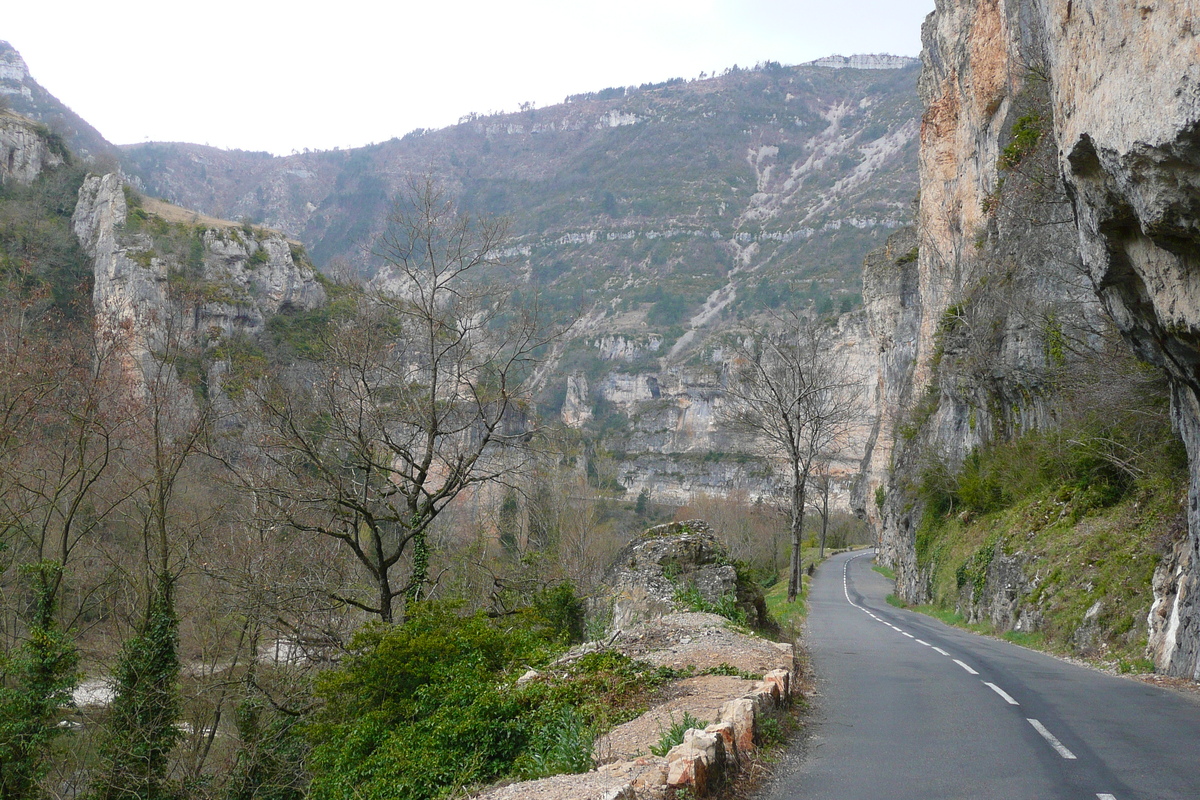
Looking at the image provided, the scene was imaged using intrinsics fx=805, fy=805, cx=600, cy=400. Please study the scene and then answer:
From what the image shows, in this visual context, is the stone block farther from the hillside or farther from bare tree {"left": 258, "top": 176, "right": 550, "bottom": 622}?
the hillside

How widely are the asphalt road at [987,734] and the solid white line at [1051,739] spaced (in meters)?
0.02

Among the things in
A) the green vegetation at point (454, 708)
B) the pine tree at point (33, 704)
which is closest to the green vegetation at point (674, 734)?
the green vegetation at point (454, 708)

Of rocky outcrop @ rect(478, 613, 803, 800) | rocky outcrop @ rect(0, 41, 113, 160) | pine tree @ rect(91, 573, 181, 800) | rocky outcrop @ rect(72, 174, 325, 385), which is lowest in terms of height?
pine tree @ rect(91, 573, 181, 800)

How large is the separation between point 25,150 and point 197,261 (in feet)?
58.7

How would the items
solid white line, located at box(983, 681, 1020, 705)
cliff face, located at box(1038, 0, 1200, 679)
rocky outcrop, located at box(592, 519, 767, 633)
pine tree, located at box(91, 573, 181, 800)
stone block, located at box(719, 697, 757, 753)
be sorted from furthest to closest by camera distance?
1. pine tree, located at box(91, 573, 181, 800)
2. rocky outcrop, located at box(592, 519, 767, 633)
3. solid white line, located at box(983, 681, 1020, 705)
4. cliff face, located at box(1038, 0, 1200, 679)
5. stone block, located at box(719, 697, 757, 753)

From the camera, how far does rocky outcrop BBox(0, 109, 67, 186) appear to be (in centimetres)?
6750

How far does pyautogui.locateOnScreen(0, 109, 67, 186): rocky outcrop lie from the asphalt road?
262ft

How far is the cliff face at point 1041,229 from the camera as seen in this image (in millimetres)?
7398

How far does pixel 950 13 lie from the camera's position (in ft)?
116

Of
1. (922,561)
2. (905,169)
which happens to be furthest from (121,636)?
(905,169)

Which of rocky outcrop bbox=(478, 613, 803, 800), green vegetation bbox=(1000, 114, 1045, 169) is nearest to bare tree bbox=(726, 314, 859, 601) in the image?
green vegetation bbox=(1000, 114, 1045, 169)

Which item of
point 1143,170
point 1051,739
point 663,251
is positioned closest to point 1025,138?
point 1143,170

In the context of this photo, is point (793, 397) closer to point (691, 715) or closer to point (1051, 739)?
point (1051, 739)

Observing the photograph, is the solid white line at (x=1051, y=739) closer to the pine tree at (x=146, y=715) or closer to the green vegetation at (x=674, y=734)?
the green vegetation at (x=674, y=734)
